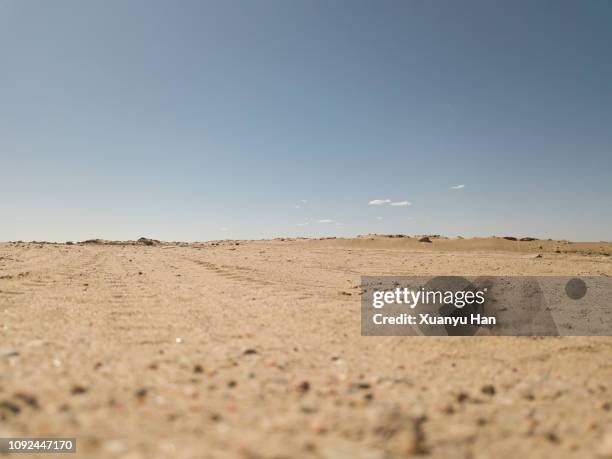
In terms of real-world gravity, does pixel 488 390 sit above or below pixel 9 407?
below

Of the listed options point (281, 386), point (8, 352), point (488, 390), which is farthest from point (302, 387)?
point (8, 352)

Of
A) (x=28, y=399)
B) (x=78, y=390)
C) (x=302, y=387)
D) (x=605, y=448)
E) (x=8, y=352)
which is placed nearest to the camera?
(x=605, y=448)

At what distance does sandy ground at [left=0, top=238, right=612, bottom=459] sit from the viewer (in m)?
1.42

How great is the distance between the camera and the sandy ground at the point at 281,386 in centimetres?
142

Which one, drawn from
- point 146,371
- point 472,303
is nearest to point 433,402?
point 146,371

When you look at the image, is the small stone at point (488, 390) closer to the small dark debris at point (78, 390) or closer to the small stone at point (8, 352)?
the small dark debris at point (78, 390)

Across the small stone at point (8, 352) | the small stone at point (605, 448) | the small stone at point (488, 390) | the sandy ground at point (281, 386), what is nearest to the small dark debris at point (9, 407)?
the sandy ground at point (281, 386)

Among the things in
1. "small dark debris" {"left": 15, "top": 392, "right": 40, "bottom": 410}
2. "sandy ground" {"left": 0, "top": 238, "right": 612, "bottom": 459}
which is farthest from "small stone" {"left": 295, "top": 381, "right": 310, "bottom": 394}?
"small dark debris" {"left": 15, "top": 392, "right": 40, "bottom": 410}

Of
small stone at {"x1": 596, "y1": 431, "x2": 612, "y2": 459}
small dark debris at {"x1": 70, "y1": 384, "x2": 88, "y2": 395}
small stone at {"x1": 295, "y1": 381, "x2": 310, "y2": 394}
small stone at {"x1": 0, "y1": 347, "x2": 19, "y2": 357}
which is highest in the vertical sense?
small stone at {"x1": 0, "y1": 347, "x2": 19, "y2": 357}

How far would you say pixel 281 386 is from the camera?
1951mm

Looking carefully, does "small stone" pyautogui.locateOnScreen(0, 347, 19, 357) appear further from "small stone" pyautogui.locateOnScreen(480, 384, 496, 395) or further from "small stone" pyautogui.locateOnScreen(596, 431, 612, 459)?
"small stone" pyautogui.locateOnScreen(596, 431, 612, 459)

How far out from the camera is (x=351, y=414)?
1.65m

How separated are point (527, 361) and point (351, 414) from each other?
5.70 feet

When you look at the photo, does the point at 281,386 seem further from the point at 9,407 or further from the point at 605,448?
the point at 605,448
